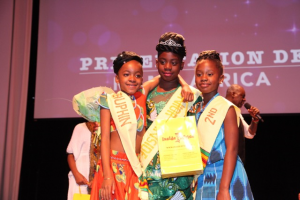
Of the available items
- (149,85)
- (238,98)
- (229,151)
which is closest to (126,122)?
(149,85)

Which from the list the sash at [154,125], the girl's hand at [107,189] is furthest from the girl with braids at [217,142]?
the girl's hand at [107,189]

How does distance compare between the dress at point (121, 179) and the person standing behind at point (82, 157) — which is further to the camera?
the person standing behind at point (82, 157)

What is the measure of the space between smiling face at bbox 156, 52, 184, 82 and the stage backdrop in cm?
217

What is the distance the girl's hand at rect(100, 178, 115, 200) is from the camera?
172 centimetres

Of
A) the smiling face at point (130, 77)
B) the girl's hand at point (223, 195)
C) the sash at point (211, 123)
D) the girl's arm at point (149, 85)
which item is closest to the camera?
the girl's hand at point (223, 195)

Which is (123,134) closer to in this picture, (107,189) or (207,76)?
(107,189)

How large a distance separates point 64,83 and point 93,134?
154 cm

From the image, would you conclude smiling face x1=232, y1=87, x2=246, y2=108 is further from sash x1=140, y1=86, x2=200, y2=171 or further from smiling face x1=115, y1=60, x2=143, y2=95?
smiling face x1=115, y1=60, x2=143, y2=95

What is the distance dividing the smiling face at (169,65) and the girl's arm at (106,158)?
0.38 m

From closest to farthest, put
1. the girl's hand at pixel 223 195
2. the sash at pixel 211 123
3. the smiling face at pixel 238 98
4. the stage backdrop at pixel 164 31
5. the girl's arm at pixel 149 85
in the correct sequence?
the girl's hand at pixel 223 195 → the sash at pixel 211 123 → the girl's arm at pixel 149 85 → the smiling face at pixel 238 98 → the stage backdrop at pixel 164 31

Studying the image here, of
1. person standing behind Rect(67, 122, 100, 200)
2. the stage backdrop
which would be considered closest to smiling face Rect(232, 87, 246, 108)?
the stage backdrop

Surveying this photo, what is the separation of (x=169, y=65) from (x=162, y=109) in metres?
0.25

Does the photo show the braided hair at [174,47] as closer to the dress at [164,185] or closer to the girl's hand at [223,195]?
the dress at [164,185]

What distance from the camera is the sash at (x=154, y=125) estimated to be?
1.89 m
